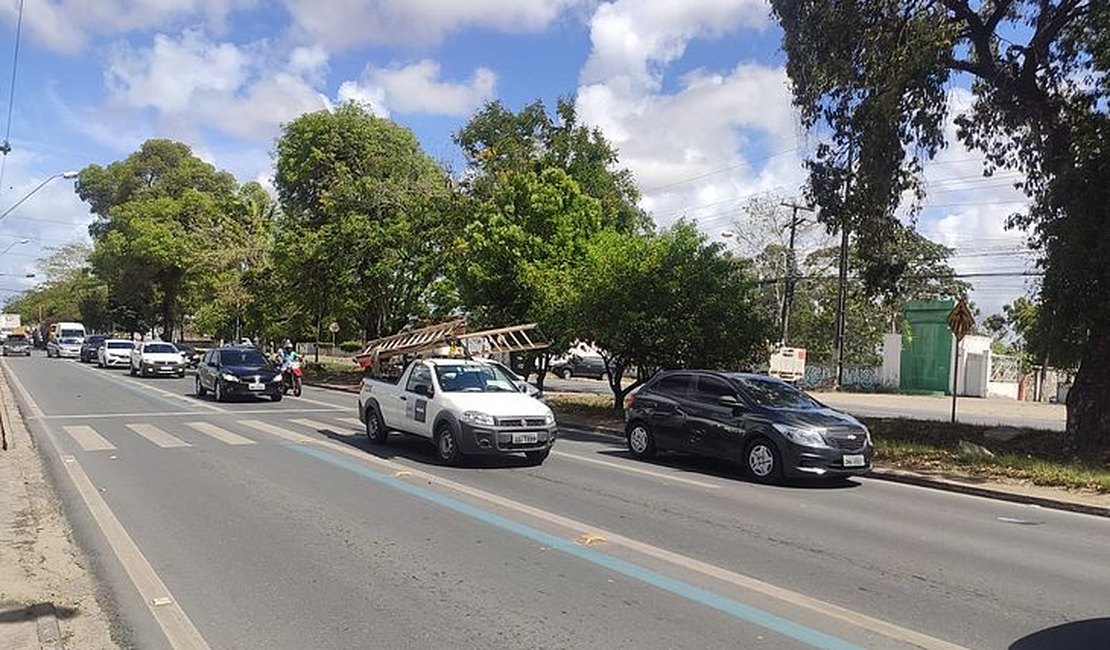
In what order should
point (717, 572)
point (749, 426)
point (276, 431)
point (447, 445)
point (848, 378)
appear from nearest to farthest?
1. point (717, 572)
2. point (749, 426)
3. point (447, 445)
4. point (276, 431)
5. point (848, 378)

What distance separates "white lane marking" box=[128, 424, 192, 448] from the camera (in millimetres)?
14859

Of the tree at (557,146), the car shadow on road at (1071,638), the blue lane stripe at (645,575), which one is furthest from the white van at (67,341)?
the car shadow on road at (1071,638)

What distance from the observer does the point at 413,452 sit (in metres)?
14.3

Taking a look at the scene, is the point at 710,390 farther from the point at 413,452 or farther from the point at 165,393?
the point at 165,393

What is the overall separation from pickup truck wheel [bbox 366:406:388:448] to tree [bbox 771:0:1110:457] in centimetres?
1031

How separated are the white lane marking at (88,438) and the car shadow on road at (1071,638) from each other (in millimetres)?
13273

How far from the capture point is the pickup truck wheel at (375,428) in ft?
49.5

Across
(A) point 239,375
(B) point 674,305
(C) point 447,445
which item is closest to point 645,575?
(C) point 447,445

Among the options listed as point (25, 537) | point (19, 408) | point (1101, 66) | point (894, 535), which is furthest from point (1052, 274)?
point (19, 408)

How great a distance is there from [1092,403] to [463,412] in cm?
1104

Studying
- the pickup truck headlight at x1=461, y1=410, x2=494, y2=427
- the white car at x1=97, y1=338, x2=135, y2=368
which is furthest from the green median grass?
the white car at x1=97, y1=338, x2=135, y2=368

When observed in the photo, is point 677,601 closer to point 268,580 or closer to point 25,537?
point 268,580

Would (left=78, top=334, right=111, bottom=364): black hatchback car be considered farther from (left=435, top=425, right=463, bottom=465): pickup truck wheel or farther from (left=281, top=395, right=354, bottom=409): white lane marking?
(left=435, top=425, right=463, bottom=465): pickup truck wheel

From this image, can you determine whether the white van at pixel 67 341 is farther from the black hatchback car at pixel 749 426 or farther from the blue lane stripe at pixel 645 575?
the blue lane stripe at pixel 645 575
